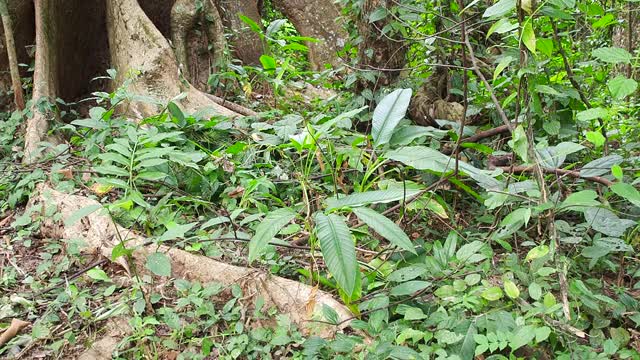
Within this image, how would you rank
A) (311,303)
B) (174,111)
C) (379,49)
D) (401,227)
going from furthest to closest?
(379,49) → (174,111) → (401,227) → (311,303)

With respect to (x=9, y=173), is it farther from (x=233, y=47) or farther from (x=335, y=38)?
(x=335, y=38)

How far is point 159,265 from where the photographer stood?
2271 millimetres

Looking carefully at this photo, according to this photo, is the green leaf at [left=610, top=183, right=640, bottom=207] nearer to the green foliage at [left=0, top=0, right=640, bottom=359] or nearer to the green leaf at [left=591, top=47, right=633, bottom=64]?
the green foliage at [left=0, top=0, right=640, bottom=359]

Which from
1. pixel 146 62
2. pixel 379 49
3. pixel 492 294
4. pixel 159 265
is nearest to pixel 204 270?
pixel 159 265

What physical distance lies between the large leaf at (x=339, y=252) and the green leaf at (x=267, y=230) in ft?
0.46

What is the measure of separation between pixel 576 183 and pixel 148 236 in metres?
2.11

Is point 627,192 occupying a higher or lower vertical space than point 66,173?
higher

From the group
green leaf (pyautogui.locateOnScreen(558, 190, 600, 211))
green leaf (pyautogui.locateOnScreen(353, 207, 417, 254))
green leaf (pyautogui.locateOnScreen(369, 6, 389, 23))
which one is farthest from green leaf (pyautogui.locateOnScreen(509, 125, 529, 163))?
green leaf (pyautogui.locateOnScreen(369, 6, 389, 23))

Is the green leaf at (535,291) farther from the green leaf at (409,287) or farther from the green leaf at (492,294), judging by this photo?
the green leaf at (409,287)

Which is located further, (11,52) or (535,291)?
(11,52)

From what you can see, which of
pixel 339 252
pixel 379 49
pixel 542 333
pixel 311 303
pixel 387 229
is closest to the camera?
pixel 542 333

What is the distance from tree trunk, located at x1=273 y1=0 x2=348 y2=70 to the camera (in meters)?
6.56

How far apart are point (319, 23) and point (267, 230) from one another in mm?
5025

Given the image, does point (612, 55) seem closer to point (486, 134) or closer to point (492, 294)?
point (492, 294)
